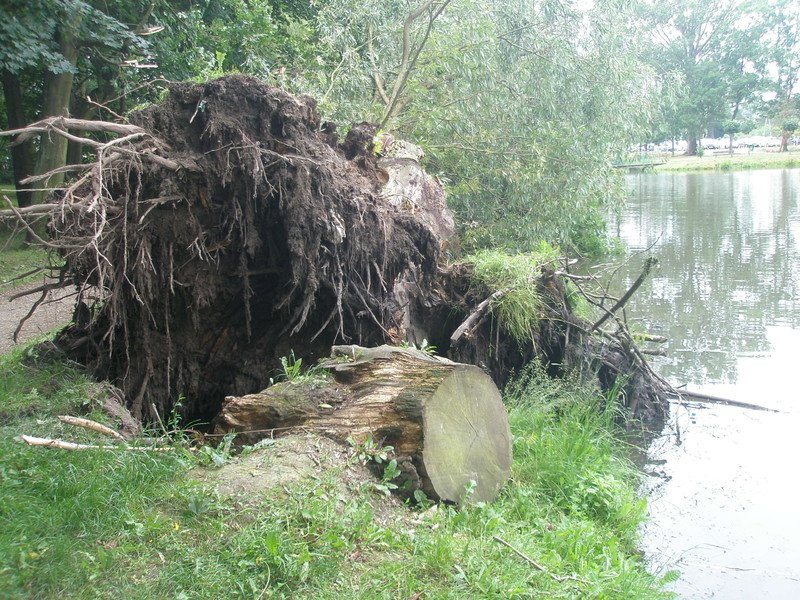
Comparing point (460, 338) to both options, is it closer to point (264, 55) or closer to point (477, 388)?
point (477, 388)

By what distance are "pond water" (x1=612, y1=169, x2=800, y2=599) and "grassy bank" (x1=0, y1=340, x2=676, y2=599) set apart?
1.18 m

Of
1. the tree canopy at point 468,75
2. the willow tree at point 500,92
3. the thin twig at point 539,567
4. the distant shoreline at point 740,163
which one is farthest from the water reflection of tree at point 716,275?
the distant shoreline at point 740,163

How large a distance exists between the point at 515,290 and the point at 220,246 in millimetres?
3163

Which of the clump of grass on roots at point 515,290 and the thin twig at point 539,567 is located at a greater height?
the clump of grass on roots at point 515,290

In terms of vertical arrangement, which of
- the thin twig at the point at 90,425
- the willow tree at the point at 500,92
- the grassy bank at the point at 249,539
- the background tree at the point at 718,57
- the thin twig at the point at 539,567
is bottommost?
the thin twig at the point at 539,567

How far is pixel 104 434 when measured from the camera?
14.4ft

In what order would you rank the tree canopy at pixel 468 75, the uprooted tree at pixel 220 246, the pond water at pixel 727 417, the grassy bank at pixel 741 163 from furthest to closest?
1. the grassy bank at pixel 741 163
2. the tree canopy at pixel 468 75
3. the pond water at pixel 727 417
4. the uprooted tree at pixel 220 246

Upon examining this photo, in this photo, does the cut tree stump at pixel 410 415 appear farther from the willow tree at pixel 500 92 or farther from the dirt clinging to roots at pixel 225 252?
the willow tree at pixel 500 92

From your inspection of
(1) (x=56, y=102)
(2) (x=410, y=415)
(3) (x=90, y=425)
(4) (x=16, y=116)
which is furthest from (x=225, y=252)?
(4) (x=16, y=116)

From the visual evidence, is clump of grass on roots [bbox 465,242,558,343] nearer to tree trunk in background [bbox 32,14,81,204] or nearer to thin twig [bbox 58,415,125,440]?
thin twig [bbox 58,415,125,440]

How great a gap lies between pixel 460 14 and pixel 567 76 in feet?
7.08

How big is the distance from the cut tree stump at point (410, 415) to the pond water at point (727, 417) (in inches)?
71.0

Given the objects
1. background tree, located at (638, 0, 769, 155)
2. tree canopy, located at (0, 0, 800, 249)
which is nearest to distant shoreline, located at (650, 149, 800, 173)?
background tree, located at (638, 0, 769, 155)

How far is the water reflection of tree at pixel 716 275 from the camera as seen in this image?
10828 mm
